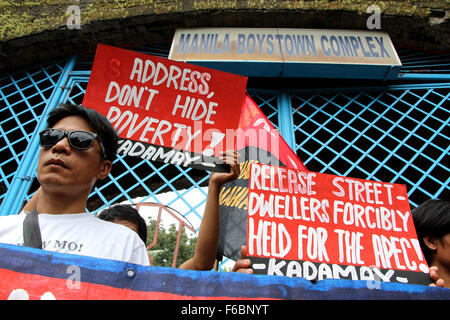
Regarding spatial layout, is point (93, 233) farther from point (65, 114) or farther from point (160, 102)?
point (160, 102)

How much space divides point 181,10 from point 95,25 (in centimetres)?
137

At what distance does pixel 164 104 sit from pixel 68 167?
1.28 meters

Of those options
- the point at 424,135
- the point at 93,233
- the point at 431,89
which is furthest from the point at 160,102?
the point at 424,135

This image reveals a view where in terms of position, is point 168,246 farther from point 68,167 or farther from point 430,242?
point 430,242

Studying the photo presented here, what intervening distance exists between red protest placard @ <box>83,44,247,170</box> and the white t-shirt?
2.99 feet

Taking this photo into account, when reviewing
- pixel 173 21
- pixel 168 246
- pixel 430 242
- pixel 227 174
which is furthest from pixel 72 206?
pixel 173 21

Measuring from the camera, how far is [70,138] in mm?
1941

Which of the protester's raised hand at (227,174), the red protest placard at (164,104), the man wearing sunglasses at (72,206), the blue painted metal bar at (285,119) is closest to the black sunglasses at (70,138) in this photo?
the man wearing sunglasses at (72,206)

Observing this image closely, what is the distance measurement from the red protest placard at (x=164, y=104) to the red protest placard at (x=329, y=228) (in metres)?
0.59

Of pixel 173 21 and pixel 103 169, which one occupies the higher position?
pixel 173 21

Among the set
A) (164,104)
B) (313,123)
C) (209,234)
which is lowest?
(209,234)

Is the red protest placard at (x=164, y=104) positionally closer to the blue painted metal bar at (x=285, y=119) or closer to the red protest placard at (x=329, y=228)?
the red protest placard at (x=329, y=228)

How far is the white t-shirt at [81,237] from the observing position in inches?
65.6

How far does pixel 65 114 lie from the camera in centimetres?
221
